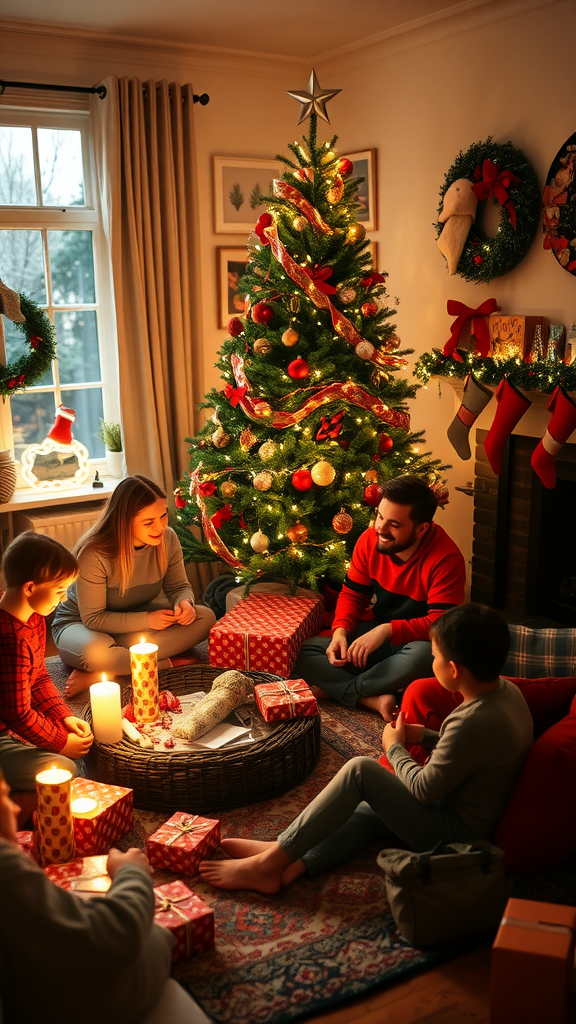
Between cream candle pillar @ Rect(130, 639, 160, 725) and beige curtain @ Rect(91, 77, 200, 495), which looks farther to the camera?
beige curtain @ Rect(91, 77, 200, 495)

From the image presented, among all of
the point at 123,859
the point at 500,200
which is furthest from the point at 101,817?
the point at 500,200

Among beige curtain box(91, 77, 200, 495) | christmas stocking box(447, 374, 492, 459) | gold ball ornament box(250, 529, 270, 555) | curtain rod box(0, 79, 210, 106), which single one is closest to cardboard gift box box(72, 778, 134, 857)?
gold ball ornament box(250, 529, 270, 555)

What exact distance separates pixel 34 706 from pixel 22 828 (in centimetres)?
33

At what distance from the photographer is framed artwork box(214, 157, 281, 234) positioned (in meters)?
4.59

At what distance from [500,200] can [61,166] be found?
6.93 ft

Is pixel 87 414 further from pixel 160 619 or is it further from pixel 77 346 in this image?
pixel 160 619

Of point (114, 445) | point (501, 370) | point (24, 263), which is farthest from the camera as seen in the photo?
point (114, 445)

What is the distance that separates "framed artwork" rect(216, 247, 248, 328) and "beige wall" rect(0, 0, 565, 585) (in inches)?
1.9

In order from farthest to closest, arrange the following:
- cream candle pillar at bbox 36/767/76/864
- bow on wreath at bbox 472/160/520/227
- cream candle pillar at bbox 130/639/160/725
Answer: bow on wreath at bbox 472/160/520/227, cream candle pillar at bbox 130/639/160/725, cream candle pillar at bbox 36/767/76/864

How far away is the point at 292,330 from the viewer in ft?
11.2

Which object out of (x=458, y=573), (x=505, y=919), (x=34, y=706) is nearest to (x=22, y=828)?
(x=34, y=706)

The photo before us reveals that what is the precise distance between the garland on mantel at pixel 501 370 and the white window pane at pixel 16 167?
2047 mm

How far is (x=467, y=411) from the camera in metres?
3.75

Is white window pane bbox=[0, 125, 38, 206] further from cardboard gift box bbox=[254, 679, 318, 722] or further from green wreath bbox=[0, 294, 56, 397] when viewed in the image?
cardboard gift box bbox=[254, 679, 318, 722]
